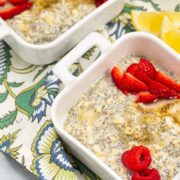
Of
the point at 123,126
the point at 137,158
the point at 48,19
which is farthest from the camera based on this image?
the point at 48,19

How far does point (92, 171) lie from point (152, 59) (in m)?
0.37

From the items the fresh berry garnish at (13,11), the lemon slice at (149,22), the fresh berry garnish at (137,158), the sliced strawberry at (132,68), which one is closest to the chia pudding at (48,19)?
the fresh berry garnish at (13,11)

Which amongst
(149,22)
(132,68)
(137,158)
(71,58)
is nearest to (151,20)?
(149,22)

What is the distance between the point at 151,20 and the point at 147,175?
53 cm

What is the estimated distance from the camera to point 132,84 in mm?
1543

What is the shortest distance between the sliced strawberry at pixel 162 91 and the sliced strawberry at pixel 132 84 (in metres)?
0.03

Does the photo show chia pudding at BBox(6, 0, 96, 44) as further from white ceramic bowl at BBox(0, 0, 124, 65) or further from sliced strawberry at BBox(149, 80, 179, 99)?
sliced strawberry at BBox(149, 80, 179, 99)

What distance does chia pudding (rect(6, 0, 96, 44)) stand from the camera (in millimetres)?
1682

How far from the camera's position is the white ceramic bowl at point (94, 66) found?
145 centimetres

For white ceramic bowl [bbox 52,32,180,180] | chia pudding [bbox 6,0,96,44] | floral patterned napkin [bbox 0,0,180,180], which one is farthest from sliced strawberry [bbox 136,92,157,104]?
chia pudding [bbox 6,0,96,44]

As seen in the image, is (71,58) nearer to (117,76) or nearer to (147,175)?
(117,76)

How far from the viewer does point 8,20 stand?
1.72 metres

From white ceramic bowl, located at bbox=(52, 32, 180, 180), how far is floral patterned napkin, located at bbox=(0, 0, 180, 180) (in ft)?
0.17

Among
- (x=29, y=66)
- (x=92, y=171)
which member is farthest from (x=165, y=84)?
(x=29, y=66)
